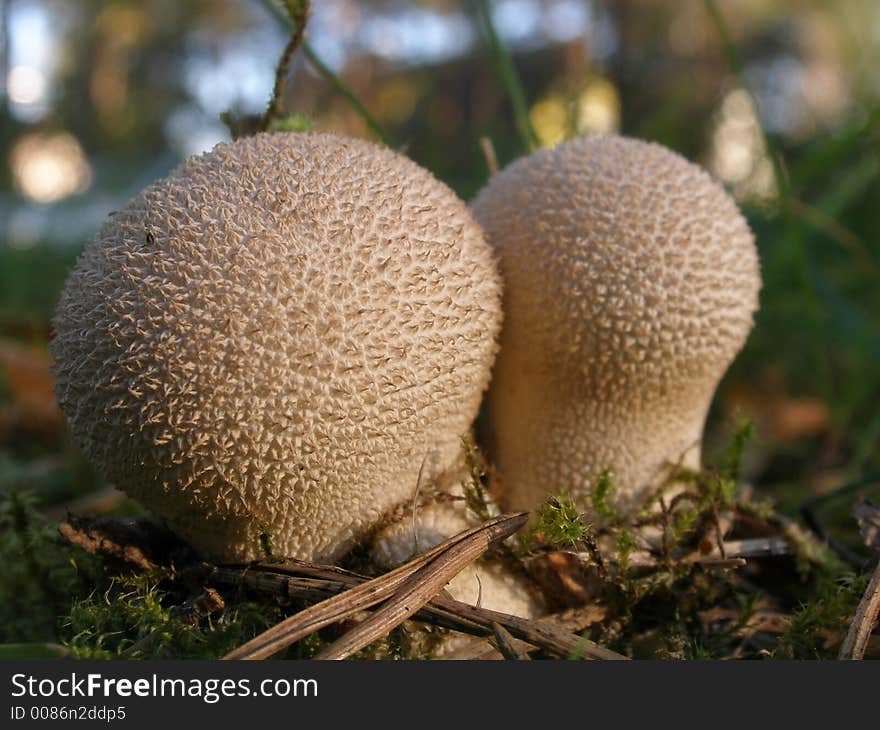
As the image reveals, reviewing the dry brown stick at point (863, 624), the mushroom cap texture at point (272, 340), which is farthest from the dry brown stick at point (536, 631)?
the dry brown stick at point (863, 624)

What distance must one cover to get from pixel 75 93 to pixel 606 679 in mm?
23881

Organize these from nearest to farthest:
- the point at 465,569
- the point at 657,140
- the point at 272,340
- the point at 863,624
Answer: the point at 272,340 < the point at 863,624 < the point at 465,569 < the point at 657,140

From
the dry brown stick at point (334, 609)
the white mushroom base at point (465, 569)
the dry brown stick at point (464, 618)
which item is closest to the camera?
the dry brown stick at point (334, 609)

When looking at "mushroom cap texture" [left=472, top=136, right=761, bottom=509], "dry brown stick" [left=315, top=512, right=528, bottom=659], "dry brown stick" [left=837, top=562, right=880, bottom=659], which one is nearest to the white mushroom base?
"dry brown stick" [left=315, top=512, right=528, bottom=659]

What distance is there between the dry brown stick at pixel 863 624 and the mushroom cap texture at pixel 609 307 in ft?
1.54

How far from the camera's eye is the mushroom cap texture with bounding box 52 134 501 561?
3.96ft

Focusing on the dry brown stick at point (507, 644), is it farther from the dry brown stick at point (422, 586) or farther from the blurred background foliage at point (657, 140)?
the blurred background foliage at point (657, 140)

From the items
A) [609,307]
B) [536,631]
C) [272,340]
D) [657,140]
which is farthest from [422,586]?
[657,140]

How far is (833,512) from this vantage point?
2.04 m

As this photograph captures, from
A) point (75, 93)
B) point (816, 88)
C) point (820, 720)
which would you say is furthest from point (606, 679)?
point (75, 93)

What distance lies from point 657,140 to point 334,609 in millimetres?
2519

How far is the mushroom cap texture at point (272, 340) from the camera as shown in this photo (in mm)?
1207

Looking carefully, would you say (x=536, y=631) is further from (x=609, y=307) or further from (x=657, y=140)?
(x=657, y=140)

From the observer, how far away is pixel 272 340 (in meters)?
1.20
